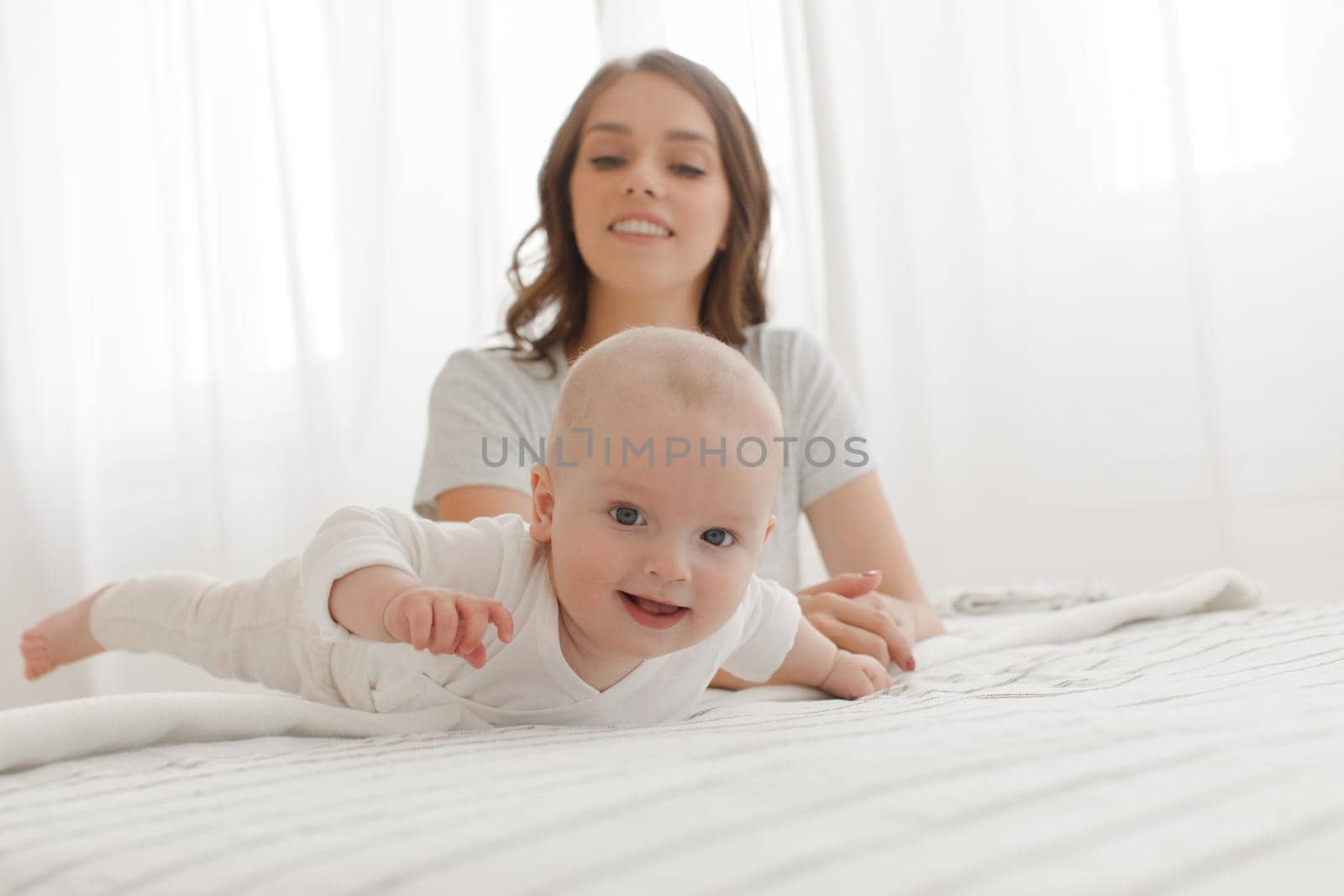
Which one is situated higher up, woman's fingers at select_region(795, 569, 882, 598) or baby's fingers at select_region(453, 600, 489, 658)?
baby's fingers at select_region(453, 600, 489, 658)

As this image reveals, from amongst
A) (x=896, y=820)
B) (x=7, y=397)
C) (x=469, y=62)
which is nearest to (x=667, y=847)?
(x=896, y=820)

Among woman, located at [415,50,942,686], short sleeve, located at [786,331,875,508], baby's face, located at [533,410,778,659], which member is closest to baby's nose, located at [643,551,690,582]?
baby's face, located at [533,410,778,659]

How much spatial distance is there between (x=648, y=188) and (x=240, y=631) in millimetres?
782

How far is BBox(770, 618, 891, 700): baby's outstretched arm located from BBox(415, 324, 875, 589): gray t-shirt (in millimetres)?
474

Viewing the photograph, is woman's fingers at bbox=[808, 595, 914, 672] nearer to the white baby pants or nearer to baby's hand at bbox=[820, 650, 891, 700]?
baby's hand at bbox=[820, 650, 891, 700]

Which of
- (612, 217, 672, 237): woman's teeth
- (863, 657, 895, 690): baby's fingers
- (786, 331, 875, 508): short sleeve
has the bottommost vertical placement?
(863, 657, 895, 690): baby's fingers

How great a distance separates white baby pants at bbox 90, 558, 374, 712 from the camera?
114 cm

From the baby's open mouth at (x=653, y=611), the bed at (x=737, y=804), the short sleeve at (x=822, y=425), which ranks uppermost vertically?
the short sleeve at (x=822, y=425)

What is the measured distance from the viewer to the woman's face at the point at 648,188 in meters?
1.65

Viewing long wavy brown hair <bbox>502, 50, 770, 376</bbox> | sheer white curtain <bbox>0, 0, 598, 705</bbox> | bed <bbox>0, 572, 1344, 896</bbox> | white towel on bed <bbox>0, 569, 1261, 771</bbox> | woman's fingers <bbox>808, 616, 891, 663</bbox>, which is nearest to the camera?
bed <bbox>0, 572, 1344, 896</bbox>

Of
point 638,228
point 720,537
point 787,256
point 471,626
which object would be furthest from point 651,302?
point 471,626

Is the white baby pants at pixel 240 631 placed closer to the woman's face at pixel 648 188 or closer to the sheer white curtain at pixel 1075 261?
the woman's face at pixel 648 188

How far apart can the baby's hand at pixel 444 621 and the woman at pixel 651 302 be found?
2.17 feet

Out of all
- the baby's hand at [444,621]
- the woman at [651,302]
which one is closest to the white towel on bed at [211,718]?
the baby's hand at [444,621]
